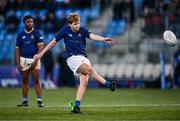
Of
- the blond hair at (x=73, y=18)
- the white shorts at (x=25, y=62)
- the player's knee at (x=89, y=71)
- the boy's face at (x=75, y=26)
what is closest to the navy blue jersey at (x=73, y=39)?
the boy's face at (x=75, y=26)

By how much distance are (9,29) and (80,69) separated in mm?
19328

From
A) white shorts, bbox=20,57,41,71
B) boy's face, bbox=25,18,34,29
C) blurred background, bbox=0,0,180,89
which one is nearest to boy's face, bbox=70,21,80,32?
boy's face, bbox=25,18,34,29

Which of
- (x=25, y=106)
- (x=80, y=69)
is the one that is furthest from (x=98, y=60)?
(x=80, y=69)

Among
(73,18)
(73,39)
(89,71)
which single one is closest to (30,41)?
(73,39)

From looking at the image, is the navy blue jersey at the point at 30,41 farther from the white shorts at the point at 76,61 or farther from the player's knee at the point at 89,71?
the player's knee at the point at 89,71

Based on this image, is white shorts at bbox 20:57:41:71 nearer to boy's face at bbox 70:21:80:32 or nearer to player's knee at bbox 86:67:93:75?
boy's face at bbox 70:21:80:32

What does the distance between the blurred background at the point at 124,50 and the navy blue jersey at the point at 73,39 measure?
46.0 feet

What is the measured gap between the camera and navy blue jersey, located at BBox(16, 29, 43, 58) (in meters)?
19.1

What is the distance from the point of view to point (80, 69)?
1648 centimetres

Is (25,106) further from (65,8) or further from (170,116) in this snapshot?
(65,8)

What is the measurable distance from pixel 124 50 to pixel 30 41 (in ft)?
44.6

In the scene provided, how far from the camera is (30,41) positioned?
755 inches

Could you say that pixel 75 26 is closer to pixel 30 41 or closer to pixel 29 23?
pixel 29 23

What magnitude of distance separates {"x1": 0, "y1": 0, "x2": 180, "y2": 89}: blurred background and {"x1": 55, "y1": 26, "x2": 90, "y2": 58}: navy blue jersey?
46.0ft
